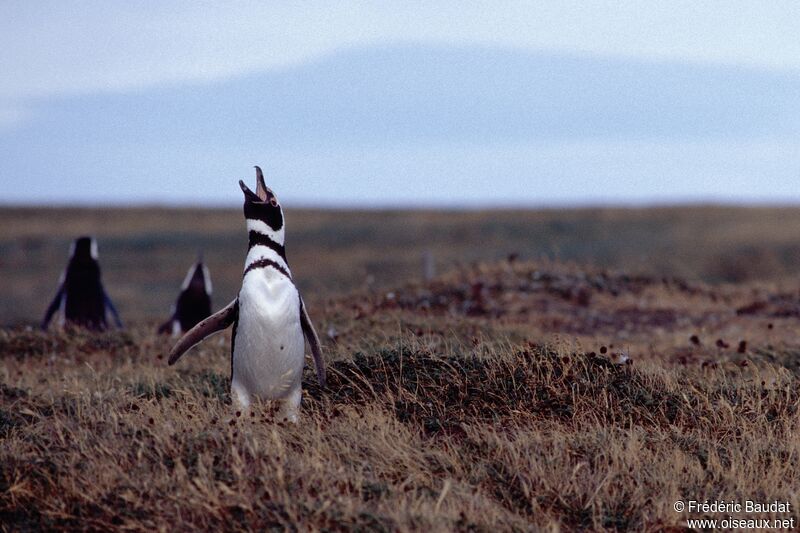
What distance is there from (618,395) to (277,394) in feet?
6.88

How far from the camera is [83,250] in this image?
12773mm

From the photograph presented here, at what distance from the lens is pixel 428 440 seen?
5543 mm

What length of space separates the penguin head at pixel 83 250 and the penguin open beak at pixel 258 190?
763cm

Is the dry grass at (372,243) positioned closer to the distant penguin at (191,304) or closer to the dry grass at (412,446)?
the distant penguin at (191,304)

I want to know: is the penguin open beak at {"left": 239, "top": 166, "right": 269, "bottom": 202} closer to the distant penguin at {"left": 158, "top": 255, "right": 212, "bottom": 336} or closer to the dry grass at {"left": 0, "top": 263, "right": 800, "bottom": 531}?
the dry grass at {"left": 0, "top": 263, "right": 800, "bottom": 531}

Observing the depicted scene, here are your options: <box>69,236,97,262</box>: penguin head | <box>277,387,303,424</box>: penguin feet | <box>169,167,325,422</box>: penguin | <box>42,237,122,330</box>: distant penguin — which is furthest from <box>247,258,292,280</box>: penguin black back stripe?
<box>69,236,97,262</box>: penguin head

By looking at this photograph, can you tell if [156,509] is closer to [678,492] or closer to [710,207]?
[678,492]

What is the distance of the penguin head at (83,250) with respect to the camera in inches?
502

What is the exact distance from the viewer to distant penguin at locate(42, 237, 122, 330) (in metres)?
12.6

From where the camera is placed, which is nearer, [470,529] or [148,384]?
[470,529]

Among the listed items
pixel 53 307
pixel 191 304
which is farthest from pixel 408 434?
pixel 53 307

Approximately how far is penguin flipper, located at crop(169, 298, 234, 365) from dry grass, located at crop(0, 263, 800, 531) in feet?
1.06

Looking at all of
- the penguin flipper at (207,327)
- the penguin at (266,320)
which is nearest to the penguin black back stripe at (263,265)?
the penguin at (266,320)

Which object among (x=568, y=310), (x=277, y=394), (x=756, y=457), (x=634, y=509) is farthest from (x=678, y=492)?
(x=568, y=310)
